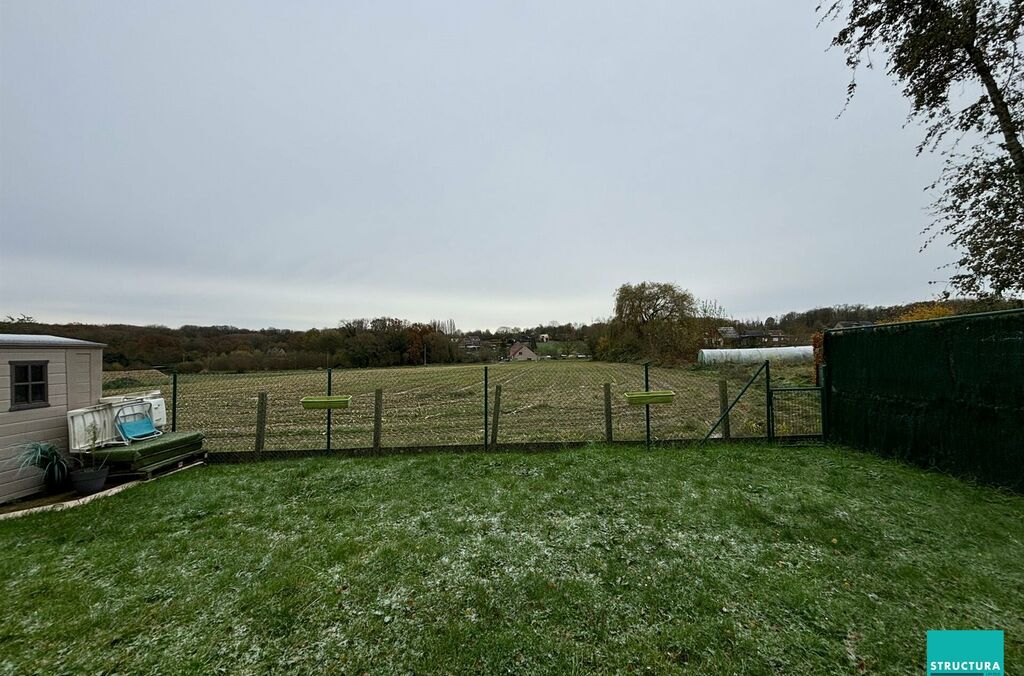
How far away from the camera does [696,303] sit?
29.7 m

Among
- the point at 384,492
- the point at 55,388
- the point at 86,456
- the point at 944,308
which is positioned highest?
the point at 944,308

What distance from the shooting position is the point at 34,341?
15.7 ft

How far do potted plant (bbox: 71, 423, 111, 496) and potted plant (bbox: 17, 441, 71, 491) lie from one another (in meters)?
0.10

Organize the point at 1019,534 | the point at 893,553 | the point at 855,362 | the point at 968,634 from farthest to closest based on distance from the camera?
1. the point at 855,362
2. the point at 1019,534
3. the point at 893,553
4. the point at 968,634

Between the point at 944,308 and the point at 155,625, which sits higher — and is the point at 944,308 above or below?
above

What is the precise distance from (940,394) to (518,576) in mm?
6314

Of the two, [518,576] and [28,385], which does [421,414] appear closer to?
[28,385]

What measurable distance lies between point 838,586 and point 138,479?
780 cm

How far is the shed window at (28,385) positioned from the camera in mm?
4574

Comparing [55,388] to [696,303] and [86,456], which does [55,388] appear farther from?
[696,303]

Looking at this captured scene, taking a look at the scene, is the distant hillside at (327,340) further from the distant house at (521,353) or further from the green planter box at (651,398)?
the green planter box at (651,398)

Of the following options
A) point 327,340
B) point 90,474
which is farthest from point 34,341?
point 327,340

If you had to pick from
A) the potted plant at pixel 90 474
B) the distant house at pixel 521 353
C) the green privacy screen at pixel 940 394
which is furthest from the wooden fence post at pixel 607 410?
the distant house at pixel 521 353

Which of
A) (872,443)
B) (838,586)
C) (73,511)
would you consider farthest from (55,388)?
(872,443)
